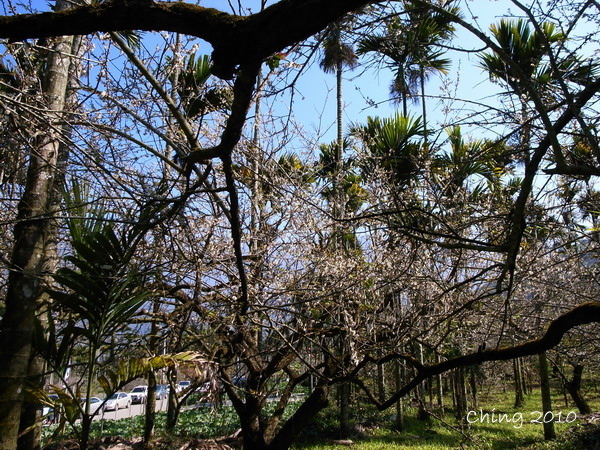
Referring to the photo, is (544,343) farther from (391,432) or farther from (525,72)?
(391,432)

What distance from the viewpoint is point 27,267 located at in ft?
8.92

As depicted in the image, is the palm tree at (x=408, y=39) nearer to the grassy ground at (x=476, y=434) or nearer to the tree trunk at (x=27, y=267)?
the tree trunk at (x=27, y=267)

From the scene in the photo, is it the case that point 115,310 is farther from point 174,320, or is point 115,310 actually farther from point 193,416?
point 193,416

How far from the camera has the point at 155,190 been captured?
2.98 meters

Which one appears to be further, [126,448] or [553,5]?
[126,448]

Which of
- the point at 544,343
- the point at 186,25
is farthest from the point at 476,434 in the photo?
the point at 186,25

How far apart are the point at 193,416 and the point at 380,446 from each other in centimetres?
548

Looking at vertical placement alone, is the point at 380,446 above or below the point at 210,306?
below

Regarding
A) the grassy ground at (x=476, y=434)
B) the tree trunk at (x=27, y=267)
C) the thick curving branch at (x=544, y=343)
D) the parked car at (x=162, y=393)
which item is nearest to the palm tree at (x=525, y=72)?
the thick curving branch at (x=544, y=343)

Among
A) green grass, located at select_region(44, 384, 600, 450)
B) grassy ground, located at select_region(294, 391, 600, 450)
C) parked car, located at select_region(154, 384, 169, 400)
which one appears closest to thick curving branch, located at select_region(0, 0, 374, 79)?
grassy ground, located at select_region(294, 391, 600, 450)

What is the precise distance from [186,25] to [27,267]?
2104mm

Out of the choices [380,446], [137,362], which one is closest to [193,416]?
[380,446]

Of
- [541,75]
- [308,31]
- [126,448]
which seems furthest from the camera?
[126,448]

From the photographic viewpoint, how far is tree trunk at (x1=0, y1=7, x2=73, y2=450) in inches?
96.3
